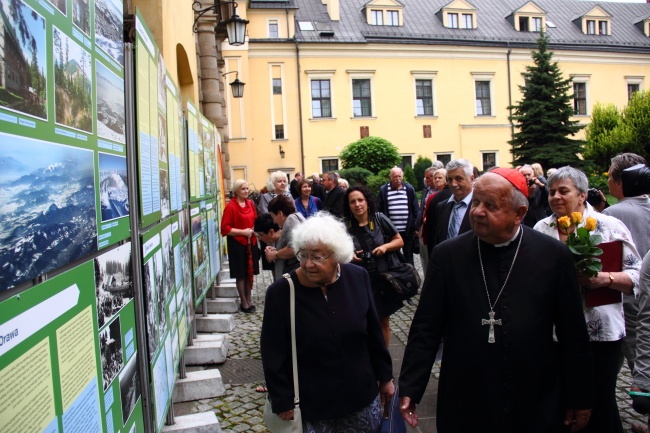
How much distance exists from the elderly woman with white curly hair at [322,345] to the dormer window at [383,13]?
38.2 metres

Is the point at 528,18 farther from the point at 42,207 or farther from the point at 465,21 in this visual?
the point at 42,207

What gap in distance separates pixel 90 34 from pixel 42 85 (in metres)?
0.62

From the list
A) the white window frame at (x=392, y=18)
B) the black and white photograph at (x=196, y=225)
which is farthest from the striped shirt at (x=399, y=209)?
the white window frame at (x=392, y=18)

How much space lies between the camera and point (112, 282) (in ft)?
8.36

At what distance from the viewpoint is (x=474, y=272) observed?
2846mm

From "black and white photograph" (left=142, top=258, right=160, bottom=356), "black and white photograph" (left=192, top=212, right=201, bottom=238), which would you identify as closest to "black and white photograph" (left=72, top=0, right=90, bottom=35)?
"black and white photograph" (left=142, top=258, right=160, bottom=356)

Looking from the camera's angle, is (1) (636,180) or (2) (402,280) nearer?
(1) (636,180)

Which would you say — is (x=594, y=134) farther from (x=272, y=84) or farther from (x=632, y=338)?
(x=632, y=338)

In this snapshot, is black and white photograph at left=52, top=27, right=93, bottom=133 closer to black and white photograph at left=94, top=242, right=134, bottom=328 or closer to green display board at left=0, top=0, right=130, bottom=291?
green display board at left=0, top=0, right=130, bottom=291

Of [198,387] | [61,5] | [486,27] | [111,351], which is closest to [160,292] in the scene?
[111,351]

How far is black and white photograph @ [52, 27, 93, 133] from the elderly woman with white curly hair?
4.34ft

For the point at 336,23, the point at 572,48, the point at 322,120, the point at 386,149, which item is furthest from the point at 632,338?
the point at 572,48

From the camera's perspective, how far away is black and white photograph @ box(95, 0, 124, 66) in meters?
2.42

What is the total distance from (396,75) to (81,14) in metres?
37.7
